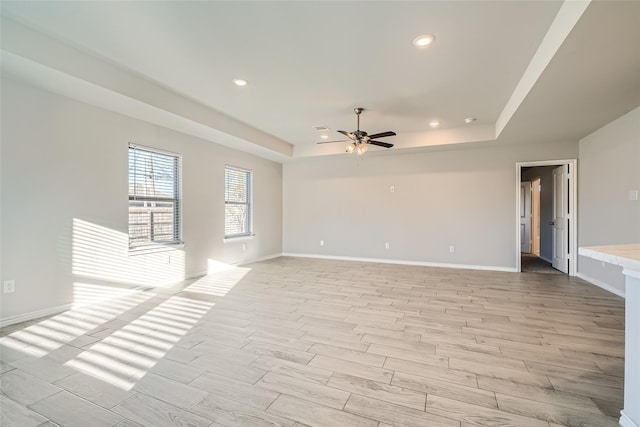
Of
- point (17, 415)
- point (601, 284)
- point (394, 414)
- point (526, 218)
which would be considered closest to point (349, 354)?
point (394, 414)

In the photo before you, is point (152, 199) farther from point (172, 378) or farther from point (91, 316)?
point (172, 378)

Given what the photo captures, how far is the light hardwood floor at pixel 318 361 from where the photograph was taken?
64.9 inches

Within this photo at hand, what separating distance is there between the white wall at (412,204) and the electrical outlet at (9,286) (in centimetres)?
525

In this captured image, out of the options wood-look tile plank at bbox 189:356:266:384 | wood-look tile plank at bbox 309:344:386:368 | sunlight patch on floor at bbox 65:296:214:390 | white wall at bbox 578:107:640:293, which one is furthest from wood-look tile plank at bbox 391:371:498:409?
white wall at bbox 578:107:640:293

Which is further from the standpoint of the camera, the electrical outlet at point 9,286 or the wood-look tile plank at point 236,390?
the electrical outlet at point 9,286

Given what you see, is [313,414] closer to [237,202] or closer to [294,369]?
[294,369]

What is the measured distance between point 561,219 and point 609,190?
4.68ft

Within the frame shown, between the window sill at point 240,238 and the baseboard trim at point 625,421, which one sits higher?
the window sill at point 240,238

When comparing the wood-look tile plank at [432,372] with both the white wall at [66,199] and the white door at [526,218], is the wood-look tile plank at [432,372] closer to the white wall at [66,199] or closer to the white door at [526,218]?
the white wall at [66,199]

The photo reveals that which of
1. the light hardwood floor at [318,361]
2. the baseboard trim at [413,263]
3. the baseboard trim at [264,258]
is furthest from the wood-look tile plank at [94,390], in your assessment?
the baseboard trim at [413,263]

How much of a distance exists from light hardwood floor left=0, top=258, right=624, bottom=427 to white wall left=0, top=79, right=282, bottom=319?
320mm

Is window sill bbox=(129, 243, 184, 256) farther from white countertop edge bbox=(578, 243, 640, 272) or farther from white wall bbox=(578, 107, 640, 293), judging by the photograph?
white wall bbox=(578, 107, 640, 293)

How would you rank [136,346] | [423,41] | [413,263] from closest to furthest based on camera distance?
[136,346] → [423,41] → [413,263]

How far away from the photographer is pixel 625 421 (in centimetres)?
149
